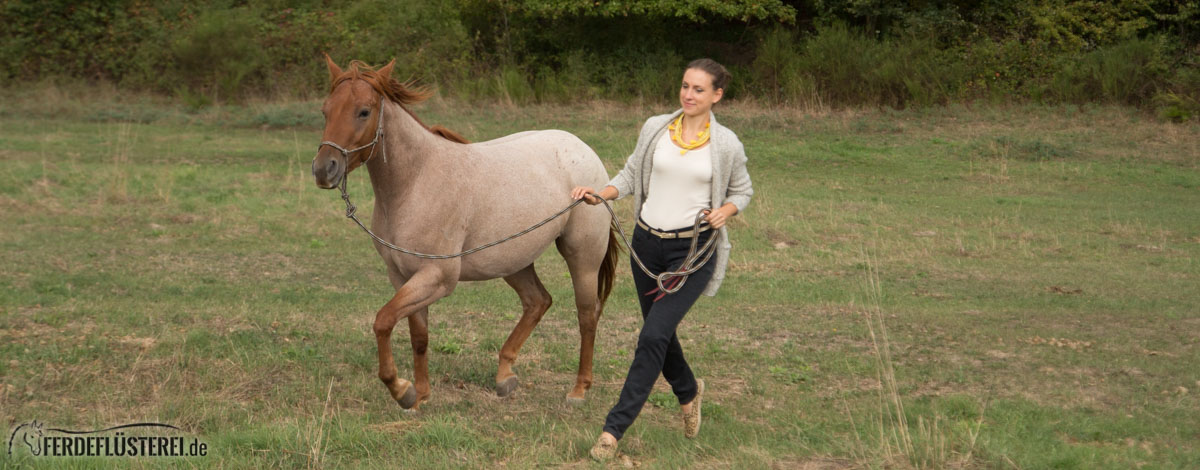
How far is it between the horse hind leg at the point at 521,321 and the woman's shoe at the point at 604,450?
5.43 ft

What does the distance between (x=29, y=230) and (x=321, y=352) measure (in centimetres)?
612

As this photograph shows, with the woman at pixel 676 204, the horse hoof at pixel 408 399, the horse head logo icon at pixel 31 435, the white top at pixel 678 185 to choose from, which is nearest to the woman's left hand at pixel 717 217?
the woman at pixel 676 204

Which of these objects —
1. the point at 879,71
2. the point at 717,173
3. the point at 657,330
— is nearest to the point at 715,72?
the point at 717,173

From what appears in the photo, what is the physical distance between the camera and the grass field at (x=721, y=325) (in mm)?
5129

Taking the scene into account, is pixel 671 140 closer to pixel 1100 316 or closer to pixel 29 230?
pixel 1100 316

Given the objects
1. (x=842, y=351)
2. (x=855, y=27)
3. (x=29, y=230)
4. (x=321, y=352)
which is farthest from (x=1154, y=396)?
(x=855, y=27)

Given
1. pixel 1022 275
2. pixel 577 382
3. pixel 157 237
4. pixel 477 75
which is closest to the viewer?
pixel 577 382

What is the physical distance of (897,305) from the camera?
358 inches

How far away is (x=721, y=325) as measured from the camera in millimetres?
8242

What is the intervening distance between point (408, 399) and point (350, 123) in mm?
1529

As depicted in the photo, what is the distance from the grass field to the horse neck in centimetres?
115

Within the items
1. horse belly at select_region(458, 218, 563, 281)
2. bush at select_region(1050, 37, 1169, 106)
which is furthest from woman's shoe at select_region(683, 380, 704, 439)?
bush at select_region(1050, 37, 1169, 106)

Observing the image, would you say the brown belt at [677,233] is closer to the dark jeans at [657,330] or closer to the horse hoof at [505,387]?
the dark jeans at [657,330]

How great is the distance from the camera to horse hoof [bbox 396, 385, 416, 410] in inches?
224
